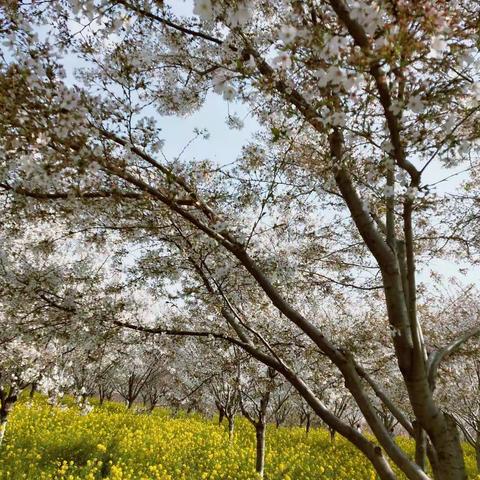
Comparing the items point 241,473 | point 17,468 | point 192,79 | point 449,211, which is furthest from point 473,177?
point 17,468

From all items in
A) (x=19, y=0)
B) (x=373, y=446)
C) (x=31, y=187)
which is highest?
(x=19, y=0)

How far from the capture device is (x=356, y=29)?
2123 millimetres

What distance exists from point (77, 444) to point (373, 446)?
12.7 m

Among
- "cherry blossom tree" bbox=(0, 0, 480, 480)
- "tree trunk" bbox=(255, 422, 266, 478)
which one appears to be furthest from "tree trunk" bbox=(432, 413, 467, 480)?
"tree trunk" bbox=(255, 422, 266, 478)

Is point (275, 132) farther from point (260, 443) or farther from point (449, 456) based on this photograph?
point (260, 443)

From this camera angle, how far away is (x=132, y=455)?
13.1 m

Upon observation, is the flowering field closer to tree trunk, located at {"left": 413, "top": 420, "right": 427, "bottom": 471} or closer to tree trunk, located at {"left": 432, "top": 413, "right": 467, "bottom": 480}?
tree trunk, located at {"left": 413, "top": 420, "right": 427, "bottom": 471}

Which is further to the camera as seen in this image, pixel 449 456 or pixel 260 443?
pixel 260 443

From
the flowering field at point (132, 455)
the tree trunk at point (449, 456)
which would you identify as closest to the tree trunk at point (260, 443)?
the flowering field at point (132, 455)

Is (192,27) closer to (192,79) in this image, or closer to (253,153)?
(192,79)

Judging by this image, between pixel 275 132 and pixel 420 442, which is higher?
pixel 275 132

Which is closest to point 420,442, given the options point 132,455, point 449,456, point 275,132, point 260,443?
point 449,456

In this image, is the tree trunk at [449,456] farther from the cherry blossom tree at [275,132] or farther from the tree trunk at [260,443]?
the tree trunk at [260,443]

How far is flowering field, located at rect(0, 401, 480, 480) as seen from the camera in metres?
10.7
